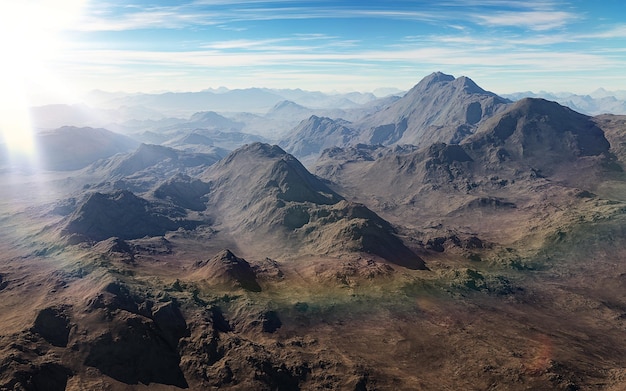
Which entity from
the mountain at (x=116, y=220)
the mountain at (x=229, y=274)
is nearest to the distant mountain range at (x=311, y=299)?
the mountain at (x=229, y=274)

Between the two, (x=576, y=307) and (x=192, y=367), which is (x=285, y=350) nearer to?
(x=192, y=367)

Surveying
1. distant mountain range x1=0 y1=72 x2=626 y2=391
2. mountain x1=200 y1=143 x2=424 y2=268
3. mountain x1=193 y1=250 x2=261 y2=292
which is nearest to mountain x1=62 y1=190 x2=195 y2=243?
distant mountain range x1=0 y1=72 x2=626 y2=391

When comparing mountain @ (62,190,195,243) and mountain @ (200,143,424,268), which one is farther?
mountain @ (62,190,195,243)

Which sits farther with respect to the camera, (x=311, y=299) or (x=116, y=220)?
(x=116, y=220)

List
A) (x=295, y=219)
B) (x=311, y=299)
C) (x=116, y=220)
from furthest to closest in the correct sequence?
(x=116, y=220) < (x=295, y=219) < (x=311, y=299)

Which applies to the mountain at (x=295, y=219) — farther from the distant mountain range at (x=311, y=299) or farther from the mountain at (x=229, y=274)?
the mountain at (x=229, y=274)

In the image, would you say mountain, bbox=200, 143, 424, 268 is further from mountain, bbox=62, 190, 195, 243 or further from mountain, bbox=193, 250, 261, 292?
mountain, bbox=193, 250, 261, 292

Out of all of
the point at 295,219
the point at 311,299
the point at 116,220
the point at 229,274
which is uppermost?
the point at 229,274

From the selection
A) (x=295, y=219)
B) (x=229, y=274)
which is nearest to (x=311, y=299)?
(x=229, y=274)

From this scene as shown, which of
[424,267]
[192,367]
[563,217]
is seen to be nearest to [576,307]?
[424,267]

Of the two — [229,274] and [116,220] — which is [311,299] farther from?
[116,220]

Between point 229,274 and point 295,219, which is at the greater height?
point 229,274
